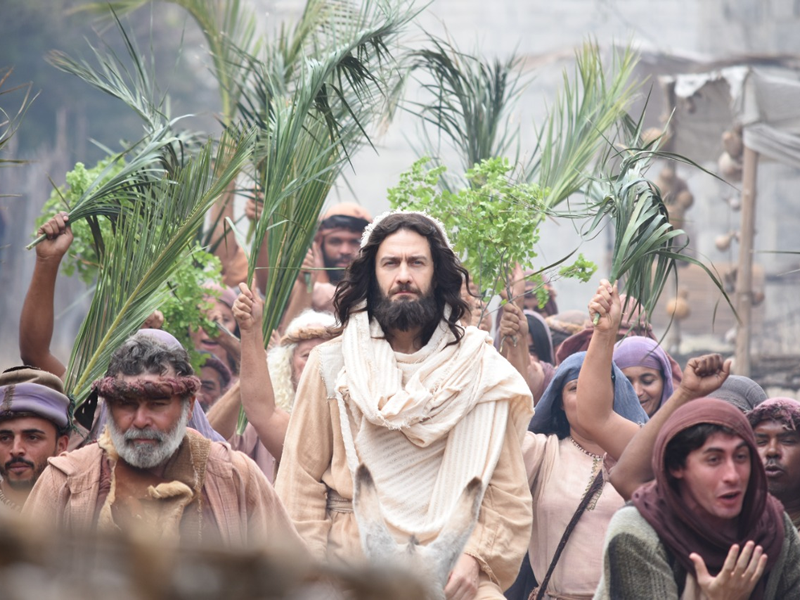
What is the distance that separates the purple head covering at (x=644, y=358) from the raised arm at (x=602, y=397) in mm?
737

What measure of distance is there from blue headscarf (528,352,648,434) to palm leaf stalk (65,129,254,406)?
1631 millimetres

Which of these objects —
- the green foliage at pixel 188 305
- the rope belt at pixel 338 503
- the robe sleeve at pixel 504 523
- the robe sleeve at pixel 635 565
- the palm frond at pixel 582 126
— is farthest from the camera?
the palm frond at pixel 582 126

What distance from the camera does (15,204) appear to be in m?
22.1

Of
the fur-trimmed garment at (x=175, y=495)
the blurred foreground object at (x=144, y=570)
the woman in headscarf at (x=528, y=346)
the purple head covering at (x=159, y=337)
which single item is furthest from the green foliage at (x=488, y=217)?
the blurred foreground object at (x=144, y=570)

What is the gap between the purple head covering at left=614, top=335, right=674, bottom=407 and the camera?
5395 mm

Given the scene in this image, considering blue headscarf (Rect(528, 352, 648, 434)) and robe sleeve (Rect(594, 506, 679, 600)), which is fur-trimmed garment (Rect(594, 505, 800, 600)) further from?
blue headscarf (Rect(528, 352, 648, 434))

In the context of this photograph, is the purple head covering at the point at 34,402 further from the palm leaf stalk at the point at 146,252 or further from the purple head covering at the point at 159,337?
the palm leaf stalk at the point at 146,252

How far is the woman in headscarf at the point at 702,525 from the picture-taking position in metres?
3.67

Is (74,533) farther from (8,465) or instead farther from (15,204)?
(15,204)

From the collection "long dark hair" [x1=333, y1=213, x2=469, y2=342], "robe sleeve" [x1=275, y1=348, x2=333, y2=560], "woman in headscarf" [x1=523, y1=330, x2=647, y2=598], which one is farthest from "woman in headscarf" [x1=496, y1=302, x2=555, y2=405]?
"robe sleeve" [x1=275, y1=348, x2=333, y2=560]

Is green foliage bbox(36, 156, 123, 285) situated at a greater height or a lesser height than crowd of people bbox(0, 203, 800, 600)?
greater

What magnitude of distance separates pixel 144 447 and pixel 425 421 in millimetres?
900

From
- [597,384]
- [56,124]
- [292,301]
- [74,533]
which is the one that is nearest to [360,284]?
[597,384]

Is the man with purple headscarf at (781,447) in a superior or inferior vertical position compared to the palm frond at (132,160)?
inferior
